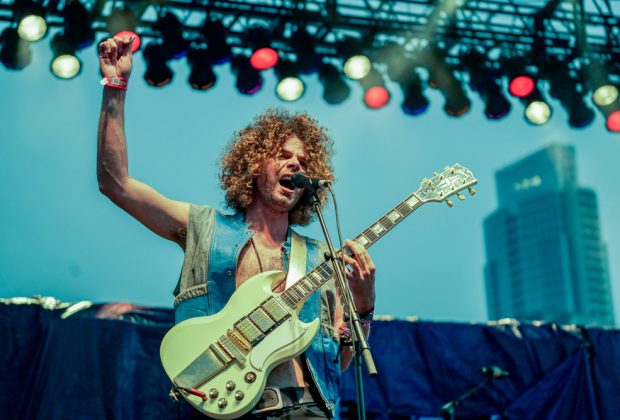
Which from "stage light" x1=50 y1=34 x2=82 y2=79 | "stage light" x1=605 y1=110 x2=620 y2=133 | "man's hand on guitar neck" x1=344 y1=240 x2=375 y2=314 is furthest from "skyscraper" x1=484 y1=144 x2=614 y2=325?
"man's hand on guitar neck" x1=344 y1=240 x2=375 y2=314

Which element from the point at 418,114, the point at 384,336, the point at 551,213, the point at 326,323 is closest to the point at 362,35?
the point at 418,114

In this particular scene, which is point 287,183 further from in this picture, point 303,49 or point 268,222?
point 303,49

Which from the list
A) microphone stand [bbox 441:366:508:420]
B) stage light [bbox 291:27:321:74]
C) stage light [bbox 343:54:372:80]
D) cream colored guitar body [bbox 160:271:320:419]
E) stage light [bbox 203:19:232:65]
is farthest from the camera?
stage light [bbox 343:54:372:80]

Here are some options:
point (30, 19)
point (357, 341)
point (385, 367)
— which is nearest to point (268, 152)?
point (357, 341)

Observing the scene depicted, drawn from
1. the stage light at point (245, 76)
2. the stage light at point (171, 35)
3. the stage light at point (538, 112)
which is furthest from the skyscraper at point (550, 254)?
the stage light at point (171, 35)

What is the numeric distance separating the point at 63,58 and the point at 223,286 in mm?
3912

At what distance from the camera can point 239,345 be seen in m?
3.07

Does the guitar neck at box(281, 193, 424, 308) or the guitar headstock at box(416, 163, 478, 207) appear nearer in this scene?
the guitar neck at box(281, 193, 424, 308)

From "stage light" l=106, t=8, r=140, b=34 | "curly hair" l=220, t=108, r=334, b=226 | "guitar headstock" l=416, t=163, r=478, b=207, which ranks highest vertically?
"stage light" l=106, t=8, r=140, b=34

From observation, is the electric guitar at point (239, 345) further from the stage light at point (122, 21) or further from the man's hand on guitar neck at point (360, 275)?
the stage light at point (122, 21)

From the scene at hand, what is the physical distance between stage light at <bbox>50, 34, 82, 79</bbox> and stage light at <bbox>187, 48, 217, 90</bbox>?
0.85 meters

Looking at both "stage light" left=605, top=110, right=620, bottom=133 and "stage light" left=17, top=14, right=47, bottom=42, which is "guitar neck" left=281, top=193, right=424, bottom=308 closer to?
"stage light" left=17, top=14, right=47, bottom=42

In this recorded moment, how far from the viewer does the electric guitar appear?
2.98 meters

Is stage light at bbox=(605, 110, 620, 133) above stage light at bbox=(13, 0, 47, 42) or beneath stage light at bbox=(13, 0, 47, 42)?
beneath
